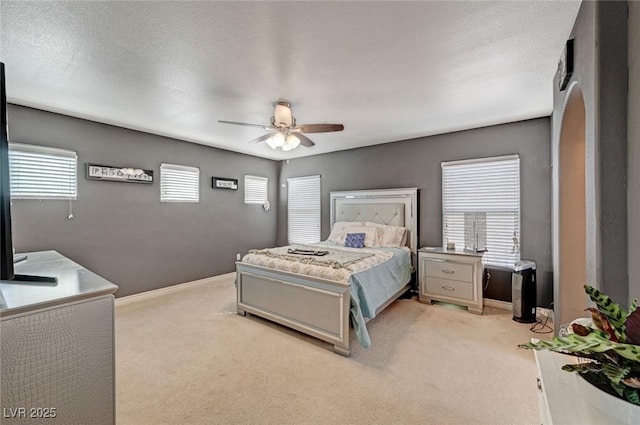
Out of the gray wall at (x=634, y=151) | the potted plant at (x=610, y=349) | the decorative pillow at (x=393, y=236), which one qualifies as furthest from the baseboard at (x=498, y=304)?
the potted plant at (x=610, y=349)

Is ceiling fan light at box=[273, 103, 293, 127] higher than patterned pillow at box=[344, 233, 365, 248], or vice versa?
ceiling fan light at box=[273, 103, 293, 127]

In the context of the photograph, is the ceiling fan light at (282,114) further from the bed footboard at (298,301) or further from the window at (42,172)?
the window at (42,172)

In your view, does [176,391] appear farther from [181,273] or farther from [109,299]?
[181,273]

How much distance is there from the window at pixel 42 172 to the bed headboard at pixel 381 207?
4.03 m

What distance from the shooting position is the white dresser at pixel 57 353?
1.01 metres

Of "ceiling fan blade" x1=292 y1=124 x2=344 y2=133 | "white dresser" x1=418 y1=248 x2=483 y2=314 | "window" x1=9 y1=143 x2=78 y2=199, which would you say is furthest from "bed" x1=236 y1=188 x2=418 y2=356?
"window" x1=9 y1=143 x2=78 y2=199

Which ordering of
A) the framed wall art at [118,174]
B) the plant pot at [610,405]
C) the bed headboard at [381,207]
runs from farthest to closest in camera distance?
the bed headboard at [381,207], the framed wall art at [118,174], the plant pot at [610,405]

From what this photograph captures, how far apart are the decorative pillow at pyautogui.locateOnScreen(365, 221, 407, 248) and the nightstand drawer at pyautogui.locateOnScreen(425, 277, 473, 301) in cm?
71

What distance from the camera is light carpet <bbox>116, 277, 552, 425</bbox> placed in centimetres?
180

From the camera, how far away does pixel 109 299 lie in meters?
1.25

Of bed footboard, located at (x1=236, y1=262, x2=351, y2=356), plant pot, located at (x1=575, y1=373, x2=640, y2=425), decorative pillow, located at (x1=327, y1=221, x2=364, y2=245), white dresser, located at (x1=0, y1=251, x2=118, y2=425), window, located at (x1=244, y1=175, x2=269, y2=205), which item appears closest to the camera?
plant pot, located at (x1=575, y1=373, x2=640, y2=425)

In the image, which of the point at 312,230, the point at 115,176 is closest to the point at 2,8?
the point at 115,176

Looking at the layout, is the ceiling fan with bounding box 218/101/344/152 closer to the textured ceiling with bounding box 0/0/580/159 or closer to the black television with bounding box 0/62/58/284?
the textured ceiling with bounding box 0/0/580/159

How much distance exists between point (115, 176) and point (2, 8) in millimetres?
2553
